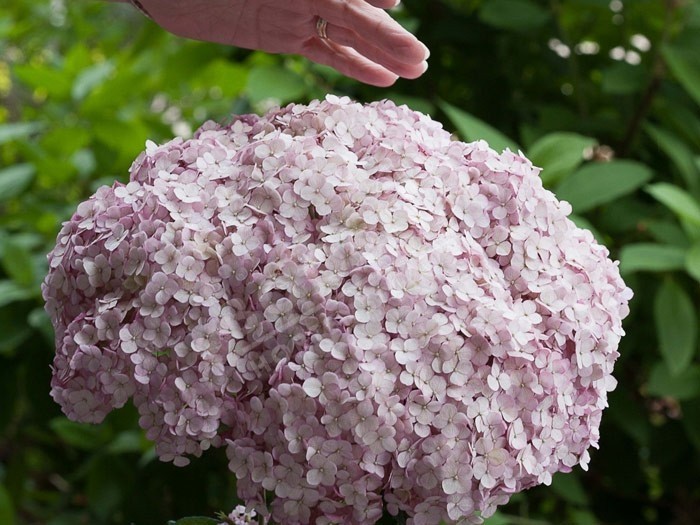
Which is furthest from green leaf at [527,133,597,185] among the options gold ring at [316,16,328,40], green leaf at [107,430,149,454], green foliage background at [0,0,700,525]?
green leaf at [107,430,149,454]

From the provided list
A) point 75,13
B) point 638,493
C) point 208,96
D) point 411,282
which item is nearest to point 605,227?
point 638,493

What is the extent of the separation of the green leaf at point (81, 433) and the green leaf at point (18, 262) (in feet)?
0.86

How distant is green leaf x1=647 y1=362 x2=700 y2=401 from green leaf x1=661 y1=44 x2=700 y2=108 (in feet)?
1.48

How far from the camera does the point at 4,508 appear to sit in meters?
1.74

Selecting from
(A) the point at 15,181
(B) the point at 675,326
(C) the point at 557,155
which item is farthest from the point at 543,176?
(A) the point at 15,181

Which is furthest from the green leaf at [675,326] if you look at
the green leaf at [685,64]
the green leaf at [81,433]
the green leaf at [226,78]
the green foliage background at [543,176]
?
the green leaf at [226,78]

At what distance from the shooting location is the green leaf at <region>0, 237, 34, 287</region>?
5.31 ft

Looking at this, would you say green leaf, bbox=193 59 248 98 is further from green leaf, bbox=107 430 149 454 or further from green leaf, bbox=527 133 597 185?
green leaf, bbox=527 133 597 185

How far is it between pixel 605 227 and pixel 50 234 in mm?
1086

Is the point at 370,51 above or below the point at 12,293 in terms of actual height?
above

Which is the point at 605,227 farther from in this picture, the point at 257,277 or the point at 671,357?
the point at 257,277

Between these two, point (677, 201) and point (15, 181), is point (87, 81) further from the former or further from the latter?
point (677, 201)

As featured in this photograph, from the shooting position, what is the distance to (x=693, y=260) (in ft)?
4.42

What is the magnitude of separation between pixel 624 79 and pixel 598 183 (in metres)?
0.39
